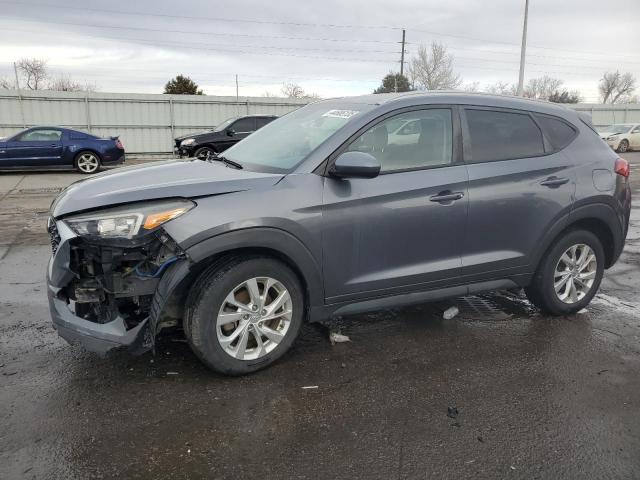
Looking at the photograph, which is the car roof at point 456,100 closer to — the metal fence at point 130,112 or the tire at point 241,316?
the tire at point 241,316

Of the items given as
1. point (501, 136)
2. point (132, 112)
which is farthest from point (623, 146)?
point (501, 136)

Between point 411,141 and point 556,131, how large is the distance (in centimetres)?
144

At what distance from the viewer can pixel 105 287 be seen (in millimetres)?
3207

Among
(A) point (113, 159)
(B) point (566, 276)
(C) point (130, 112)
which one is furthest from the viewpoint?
(C) point (130, 112)

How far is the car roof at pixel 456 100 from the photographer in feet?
12.9

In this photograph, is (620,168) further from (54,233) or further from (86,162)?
(86,162)

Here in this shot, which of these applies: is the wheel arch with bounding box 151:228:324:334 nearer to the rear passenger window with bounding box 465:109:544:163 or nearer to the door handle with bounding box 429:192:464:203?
the door handle with bounding box 429:192:464:203

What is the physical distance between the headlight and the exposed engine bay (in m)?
0.05

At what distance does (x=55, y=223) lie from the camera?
330 centimetres

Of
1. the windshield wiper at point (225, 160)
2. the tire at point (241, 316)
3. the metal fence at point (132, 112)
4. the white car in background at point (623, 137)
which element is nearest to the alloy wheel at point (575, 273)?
the tire at point (241, 316)

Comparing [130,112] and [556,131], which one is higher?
[130,112]

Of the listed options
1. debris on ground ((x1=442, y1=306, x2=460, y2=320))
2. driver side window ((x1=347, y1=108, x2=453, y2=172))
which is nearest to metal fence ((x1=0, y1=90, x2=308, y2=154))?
debris on ground ((x1=442, y1=306, x2=460, y2=320))

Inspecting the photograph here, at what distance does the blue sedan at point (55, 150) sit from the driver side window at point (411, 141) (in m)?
14.3

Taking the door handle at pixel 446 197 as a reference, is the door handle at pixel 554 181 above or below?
above
